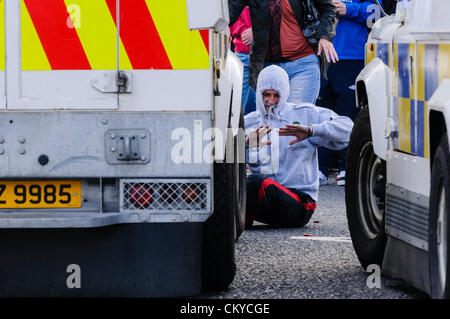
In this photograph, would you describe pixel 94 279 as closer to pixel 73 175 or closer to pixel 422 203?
pixel 73 175

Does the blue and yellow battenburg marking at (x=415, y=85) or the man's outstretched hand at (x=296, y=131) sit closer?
the blue and yellow battenburg marking at (x=415, y=85)

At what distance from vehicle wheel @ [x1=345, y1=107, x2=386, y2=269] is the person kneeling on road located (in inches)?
67.2

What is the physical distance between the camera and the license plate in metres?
5.21

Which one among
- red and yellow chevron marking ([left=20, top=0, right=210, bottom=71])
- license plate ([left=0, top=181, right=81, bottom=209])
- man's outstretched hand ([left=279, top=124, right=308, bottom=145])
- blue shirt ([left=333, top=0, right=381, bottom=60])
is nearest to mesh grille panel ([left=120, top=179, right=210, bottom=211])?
license plate ([left=0, top=181, right=81, bottom=209])

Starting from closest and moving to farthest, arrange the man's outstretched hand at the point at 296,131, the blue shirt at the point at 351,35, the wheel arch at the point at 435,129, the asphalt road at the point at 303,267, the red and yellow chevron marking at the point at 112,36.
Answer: the wheel arch at the point at 435,129
the red and yellow chevron marking at the point at 112,36
the asphalt road at the point at 303,267
the man's outstretched hand at the point at 296,131
the blue shirt at the point at 351,35

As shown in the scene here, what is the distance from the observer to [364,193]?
21.5 ft

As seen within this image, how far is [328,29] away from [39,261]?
5702 millimetres

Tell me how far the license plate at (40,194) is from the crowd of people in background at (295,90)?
2199 millimetres

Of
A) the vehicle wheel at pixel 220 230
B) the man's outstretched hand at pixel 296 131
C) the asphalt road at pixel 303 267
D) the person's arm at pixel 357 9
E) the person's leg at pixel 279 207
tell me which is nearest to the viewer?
the vehicle wheel at pixel 220 230

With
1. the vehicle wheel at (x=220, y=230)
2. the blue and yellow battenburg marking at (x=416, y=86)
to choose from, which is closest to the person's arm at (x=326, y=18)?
the blue and yellow battenburg marking at (x=416, y=86)

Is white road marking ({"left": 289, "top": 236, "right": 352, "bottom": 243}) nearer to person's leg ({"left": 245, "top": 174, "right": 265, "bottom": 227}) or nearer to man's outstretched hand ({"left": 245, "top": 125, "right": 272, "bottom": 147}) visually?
person's leg ({"left": 245, "top": 174, "right": 265, "bottom": 227})

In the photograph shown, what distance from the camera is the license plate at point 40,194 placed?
205 inches

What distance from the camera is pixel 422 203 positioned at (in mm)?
5324

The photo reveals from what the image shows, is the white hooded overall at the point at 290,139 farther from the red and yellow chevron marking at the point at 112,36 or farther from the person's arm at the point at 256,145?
the red and yellow chevron marking at the point at 112,36
